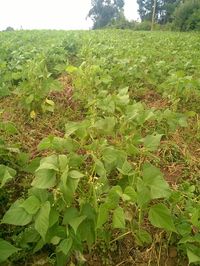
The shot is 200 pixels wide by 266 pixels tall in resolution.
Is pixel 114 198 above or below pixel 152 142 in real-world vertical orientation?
below

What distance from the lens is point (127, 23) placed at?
3397 cm

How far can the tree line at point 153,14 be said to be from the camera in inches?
1035

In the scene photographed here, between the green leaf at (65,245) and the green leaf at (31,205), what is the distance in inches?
8.5

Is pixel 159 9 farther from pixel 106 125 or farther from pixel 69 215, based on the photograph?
pixel 69 215

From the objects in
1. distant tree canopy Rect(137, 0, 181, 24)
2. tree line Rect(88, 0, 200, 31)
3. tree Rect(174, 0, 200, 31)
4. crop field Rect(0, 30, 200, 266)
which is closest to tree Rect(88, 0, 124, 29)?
tree line Rect(88, 0, 200, 31)

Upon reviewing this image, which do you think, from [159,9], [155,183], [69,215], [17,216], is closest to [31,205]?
[17,216]

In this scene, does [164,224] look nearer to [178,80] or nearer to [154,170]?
[154,170]

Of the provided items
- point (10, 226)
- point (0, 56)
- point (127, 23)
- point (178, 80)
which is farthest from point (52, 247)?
point (127, 23)

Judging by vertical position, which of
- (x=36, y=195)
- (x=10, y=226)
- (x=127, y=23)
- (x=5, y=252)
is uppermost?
(x=36, y=195)

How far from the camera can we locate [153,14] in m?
27.3

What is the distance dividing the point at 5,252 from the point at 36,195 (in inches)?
13.0

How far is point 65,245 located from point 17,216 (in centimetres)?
29

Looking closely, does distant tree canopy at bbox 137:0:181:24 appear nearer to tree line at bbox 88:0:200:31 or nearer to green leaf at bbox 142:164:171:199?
tree line at bbox 88:0:200:31

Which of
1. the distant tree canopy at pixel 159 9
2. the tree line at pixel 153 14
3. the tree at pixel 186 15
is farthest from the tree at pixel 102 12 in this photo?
the tree at pixel 186 15
